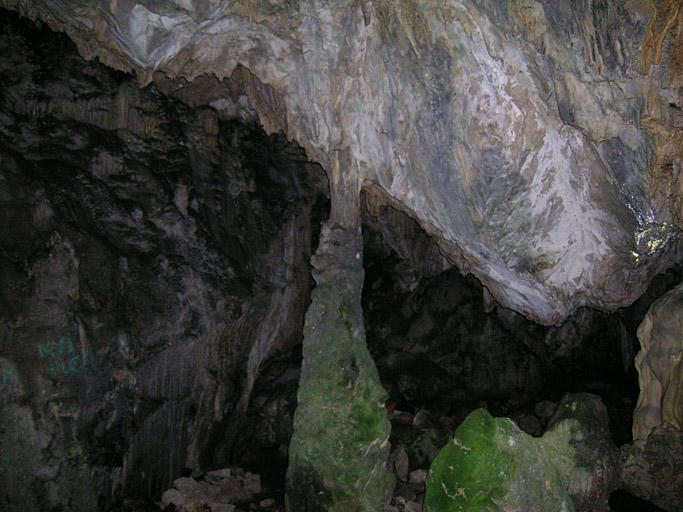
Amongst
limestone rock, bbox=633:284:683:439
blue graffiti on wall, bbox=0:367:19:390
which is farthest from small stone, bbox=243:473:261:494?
limestone rock, bbox=633:284:683:439

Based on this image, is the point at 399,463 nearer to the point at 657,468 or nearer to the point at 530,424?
the point at 530,424

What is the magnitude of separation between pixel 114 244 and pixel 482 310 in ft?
19.5

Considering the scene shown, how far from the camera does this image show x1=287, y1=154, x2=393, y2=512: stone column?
180 inches

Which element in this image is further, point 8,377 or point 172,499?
point 172,499

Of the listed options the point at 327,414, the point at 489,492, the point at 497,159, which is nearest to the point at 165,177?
the point at 327,414

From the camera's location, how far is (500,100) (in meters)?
3.82

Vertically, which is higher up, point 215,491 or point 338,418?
point 338,418

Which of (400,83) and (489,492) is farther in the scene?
(400,83)

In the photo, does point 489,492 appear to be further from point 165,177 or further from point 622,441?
point 165,177

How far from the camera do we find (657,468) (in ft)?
16.0

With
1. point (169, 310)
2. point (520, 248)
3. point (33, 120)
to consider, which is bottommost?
point (169, 310)

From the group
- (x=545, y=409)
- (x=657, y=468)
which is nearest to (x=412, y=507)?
(x=657, y=468)

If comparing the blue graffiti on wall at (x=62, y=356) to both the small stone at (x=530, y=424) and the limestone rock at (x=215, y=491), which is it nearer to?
the limestone rock at (x=215, y=491)

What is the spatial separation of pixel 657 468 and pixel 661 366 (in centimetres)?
92
